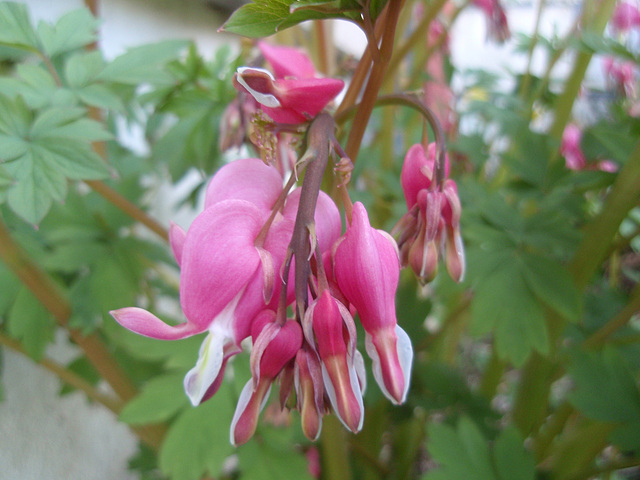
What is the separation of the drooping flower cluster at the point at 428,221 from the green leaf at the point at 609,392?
0.46 metres

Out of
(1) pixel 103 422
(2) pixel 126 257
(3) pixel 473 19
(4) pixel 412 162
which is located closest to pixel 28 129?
(2) pixel 126 257

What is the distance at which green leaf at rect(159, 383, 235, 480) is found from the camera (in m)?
0.67

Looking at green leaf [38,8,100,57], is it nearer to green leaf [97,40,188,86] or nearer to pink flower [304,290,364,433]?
green leaf [97,40,188,86]

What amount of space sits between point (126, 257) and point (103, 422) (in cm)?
65

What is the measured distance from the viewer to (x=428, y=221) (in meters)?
0.39

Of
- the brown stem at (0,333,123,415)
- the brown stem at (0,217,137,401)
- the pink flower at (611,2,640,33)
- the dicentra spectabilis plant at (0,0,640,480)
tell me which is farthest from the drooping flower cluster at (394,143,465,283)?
the pink flower at (611,2,640,33)

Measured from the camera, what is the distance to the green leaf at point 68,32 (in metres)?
0.61

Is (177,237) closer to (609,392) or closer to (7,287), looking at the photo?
(7,287)

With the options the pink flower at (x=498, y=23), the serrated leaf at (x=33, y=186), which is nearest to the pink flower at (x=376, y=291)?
the serrated leaf at (x=33, y=186)

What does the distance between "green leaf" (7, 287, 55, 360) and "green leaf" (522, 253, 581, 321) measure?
71 cm

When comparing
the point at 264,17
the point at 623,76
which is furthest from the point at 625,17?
the point at 264,17

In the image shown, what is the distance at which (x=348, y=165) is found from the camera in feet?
1.11

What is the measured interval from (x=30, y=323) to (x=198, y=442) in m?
0.30

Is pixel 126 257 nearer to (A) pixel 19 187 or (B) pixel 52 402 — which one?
(A) pixel 19 187
